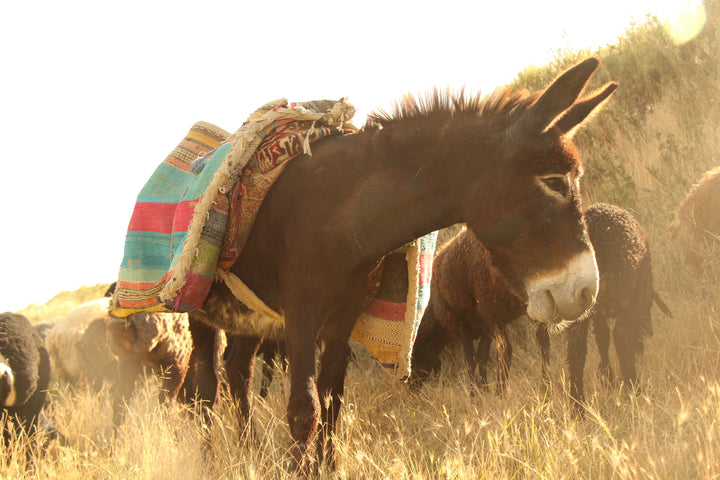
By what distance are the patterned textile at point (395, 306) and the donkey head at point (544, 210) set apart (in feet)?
2.84

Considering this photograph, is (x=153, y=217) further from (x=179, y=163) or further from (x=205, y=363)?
(x=205, y=363)

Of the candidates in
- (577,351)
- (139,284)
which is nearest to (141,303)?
(139,284)

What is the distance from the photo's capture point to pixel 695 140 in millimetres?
6980

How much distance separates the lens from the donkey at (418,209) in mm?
2504

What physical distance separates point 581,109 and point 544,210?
0.55 meters

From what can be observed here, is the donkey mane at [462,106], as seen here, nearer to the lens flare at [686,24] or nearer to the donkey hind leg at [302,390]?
the donkey hind leg at [302,390]

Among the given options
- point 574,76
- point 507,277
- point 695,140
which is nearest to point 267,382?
point 507,277

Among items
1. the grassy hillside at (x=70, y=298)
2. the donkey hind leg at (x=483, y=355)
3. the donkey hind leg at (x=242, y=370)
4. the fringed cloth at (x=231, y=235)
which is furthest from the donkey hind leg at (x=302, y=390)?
the grassy hillside at (x=70, y=298)

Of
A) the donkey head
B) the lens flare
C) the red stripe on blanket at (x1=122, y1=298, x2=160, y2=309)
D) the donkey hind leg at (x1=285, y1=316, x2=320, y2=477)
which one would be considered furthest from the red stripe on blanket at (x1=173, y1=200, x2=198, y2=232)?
the lens flare

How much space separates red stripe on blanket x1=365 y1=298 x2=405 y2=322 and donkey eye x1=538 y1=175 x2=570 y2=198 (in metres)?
1.25

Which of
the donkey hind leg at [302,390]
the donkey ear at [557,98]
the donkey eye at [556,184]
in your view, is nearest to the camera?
the donkey ear at [557,98]

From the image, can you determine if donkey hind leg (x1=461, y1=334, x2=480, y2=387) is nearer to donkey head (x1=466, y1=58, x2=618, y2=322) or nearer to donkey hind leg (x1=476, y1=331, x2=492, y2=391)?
donkey hind leg (x1=476, y1=331, x2=492, y2=391)

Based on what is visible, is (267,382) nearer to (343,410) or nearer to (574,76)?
(343,410)

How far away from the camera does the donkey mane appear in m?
2.70
